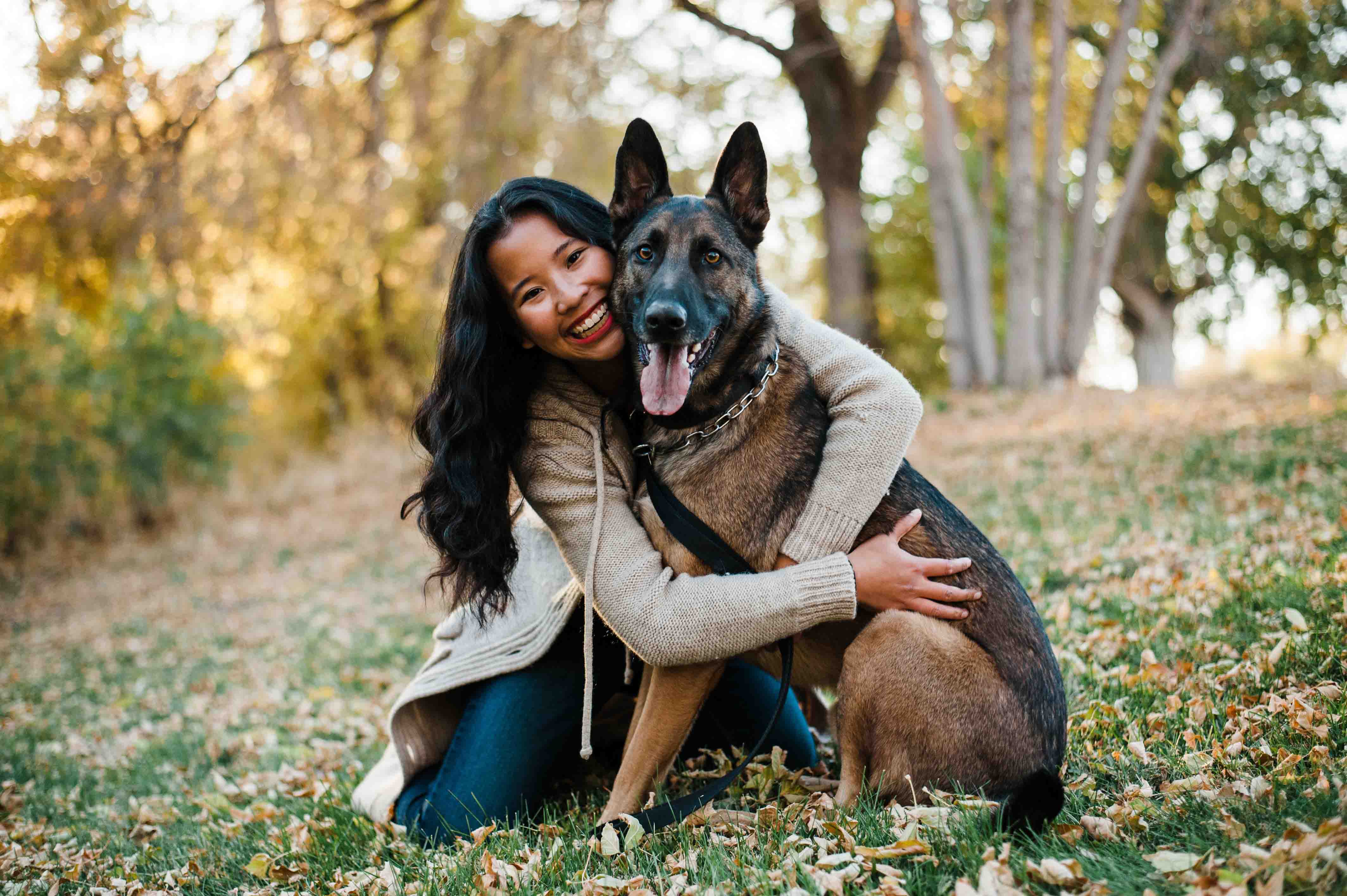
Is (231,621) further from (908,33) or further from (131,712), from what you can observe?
(908,33)

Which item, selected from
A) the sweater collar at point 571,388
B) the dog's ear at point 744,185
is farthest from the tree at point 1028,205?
the sweater collar at point 571,388

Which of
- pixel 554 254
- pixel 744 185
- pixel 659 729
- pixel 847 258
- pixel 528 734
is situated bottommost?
pixel 528 734

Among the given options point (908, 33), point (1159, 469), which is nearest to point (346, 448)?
point (908, 33)

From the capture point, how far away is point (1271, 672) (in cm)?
309

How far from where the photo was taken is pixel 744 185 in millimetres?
3277

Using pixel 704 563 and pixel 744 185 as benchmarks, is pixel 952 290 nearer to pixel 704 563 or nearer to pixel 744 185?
pixel 744 185

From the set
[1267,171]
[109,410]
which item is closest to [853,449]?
[109,410]

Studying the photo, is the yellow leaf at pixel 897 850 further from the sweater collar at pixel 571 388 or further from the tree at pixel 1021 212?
the tree at pixel 1021 212

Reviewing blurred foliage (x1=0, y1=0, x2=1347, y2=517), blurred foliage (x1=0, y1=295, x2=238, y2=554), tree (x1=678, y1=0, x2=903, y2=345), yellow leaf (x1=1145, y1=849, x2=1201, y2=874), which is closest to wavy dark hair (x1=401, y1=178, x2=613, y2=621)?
yellow leaf (x1=1145, y1=849, x2=1201, y2=874)

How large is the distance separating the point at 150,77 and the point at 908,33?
909 cm

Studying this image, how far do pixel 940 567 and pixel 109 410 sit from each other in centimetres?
1342

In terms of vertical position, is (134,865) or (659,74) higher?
(659,74)

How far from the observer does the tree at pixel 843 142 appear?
13.2m

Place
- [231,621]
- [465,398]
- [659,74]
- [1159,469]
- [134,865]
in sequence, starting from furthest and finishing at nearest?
[659,74], [231,621], [1159,469], [134,865], [465,398]
